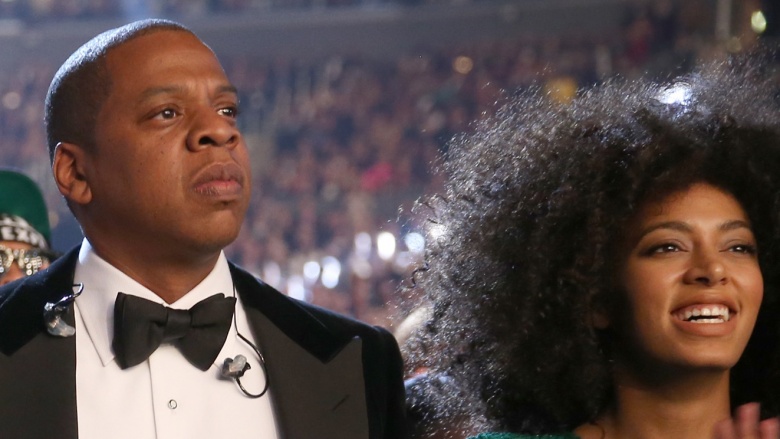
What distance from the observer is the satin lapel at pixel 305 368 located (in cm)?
217

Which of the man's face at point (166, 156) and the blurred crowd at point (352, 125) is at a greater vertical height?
the blurred crowd at point (352, 125)

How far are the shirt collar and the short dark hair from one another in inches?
8.8

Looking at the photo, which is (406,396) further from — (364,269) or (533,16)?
(533,16)

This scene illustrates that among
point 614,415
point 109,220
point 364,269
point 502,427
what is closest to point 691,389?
point 614,415

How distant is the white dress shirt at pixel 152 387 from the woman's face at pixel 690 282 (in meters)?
0.70

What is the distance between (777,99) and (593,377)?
75 centimetres

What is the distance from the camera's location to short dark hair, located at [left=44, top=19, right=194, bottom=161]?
2283 mm

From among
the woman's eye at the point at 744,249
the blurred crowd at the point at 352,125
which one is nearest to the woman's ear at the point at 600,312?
the woman's eye at the point at 744,249

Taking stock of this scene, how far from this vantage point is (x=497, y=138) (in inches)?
97.1

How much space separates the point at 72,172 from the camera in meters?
2.32

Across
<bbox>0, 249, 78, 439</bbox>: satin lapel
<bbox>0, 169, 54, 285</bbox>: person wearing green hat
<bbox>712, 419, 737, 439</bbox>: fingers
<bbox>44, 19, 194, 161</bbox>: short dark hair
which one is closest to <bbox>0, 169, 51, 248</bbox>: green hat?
<bbox>0, 169, 54, 285</bbox>: person wearing green hat

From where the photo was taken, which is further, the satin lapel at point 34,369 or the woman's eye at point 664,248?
the woman's eye at point 664,248

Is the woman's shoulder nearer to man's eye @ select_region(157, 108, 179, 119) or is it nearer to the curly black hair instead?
the curly black hair

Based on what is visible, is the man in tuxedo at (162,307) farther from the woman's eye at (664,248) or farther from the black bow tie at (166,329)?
the woman's eye at (664,248)
